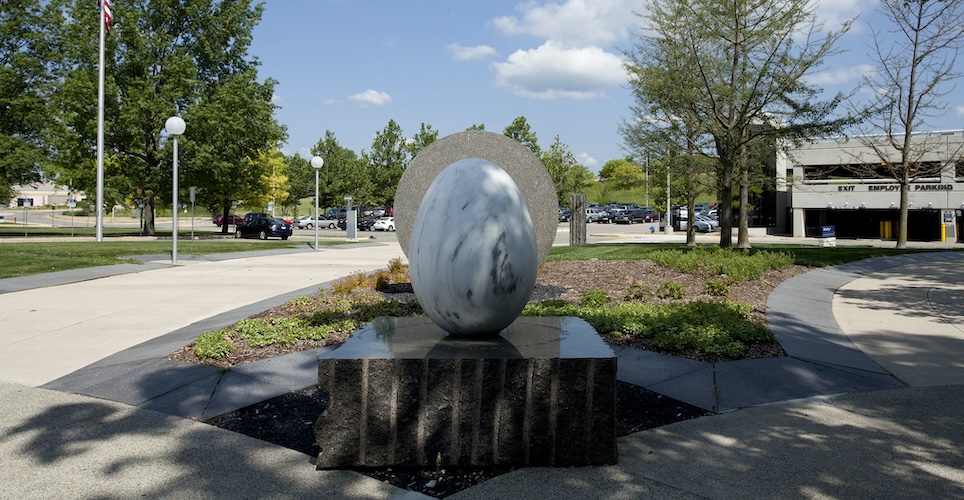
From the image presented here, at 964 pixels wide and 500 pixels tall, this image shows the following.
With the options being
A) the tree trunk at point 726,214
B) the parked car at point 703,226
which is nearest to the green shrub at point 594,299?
the tree trunk at point 726,214

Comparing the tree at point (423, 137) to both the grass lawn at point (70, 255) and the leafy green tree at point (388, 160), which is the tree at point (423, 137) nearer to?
the leafy green tree at point (388, 160)

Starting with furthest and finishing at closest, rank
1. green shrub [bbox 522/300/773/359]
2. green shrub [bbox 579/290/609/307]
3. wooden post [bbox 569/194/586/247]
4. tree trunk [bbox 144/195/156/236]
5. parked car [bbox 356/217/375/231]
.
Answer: parked car [bbox 356/217/375/231]
tree trunk [bbox 144/195/156/236]
wooden post [bbox 569/194/586/247]
green shrub [bbox 579/290/609/307]
green shrub [bbox 522/300/773/359]

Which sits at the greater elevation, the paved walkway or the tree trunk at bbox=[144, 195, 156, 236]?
the tree trunk at bbox=[144, 195, 156, 236]

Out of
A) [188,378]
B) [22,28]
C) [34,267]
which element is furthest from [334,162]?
Answer: [188,378]

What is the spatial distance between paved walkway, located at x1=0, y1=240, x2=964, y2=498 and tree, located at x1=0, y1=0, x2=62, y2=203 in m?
31.4

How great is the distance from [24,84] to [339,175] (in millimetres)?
33032

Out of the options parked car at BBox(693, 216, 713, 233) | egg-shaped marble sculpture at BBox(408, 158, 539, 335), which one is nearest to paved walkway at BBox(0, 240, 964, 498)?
egg-shaped marble sculpture at BBox(408, 158, 539, 335)

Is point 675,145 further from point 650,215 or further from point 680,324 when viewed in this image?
point 650,215

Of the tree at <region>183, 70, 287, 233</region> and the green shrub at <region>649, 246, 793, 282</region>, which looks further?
the tree at <region>183, 70, 287, 233</region>

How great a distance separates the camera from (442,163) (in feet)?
36.2

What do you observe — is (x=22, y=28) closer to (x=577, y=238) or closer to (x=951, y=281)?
(x=577, y=238)

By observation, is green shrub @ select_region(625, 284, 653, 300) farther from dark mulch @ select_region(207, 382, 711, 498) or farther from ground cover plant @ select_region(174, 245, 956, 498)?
dark mulch @ select_region(207, 382, 711, 498)

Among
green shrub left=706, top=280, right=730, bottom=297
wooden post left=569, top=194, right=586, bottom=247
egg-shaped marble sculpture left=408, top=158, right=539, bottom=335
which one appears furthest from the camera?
wooden post left=569, top=194, right=586, bottom=247

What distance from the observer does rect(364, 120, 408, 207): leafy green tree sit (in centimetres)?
6125
